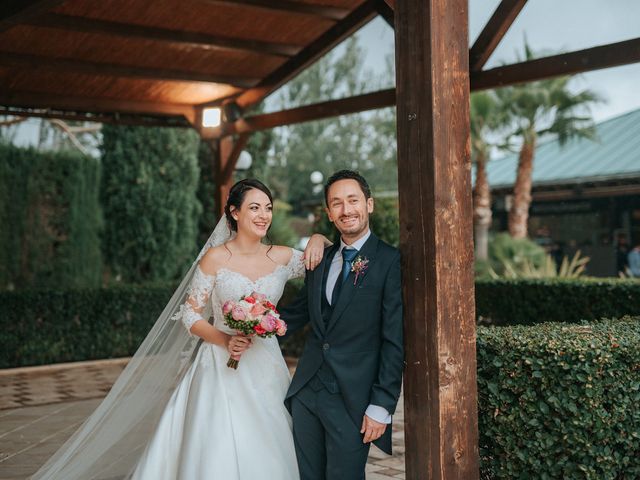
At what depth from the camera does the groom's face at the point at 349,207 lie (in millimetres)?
3516

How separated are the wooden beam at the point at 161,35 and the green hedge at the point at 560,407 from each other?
5544 millimetres

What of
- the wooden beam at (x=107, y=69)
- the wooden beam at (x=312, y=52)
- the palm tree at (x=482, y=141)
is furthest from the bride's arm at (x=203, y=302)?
the palm tree at (x=482, y=141)

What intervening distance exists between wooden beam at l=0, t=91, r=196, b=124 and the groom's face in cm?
679

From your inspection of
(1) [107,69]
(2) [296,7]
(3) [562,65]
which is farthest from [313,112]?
(3) [562,65]

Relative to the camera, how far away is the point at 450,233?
11.4ft

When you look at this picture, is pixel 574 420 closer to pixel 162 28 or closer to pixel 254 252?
pixel 254 252

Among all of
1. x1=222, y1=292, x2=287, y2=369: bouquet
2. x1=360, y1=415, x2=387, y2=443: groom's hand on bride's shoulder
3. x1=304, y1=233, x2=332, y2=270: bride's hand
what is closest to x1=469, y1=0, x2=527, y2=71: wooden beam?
x1=304, y1=233, x2=332, y2=270: bride's hand

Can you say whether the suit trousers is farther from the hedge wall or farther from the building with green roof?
the building with green roof

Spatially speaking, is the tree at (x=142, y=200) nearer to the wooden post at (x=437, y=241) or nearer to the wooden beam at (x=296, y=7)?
the wooden beam at (x=296, y=7)

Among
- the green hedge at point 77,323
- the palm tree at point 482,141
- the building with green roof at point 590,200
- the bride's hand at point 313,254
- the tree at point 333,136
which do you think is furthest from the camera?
the tree at point 333,136

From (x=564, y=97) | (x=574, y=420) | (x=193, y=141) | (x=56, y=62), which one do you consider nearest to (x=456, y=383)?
(x=574, y=420)

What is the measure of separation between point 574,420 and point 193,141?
1156 cm

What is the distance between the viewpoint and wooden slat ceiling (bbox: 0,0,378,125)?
308 inches

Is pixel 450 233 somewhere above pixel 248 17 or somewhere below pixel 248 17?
below
